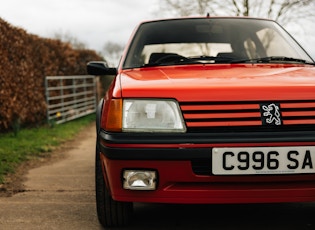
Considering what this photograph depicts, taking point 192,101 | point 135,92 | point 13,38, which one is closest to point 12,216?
point 135,92

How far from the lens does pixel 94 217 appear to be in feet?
12.2

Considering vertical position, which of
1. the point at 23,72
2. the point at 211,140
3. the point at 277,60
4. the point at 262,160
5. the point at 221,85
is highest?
the point at 277,60

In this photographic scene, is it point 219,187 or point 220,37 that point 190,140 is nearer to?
point 219,187

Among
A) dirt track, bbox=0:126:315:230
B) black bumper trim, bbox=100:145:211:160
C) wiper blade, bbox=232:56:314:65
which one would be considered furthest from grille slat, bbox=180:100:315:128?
wiper blade, bbox=232:56:314:65

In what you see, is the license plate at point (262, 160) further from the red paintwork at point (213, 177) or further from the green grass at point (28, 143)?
the green grass at point (28, 143)

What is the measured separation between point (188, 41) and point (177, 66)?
70 cm

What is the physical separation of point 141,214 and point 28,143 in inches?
175

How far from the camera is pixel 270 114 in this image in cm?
281

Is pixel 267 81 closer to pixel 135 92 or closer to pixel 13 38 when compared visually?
pixel 135 92

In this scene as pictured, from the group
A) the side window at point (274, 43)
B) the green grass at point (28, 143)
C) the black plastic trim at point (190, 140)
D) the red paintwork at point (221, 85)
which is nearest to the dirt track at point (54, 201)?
the green grass at point (28, 143)

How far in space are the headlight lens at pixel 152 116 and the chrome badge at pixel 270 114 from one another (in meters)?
0.43

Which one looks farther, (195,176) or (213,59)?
(213,59)

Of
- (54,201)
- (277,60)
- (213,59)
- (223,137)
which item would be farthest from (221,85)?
(54,201)

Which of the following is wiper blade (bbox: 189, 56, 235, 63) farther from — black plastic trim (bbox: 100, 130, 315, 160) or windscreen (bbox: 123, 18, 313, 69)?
black plastic trim (bbox: 100, 130, 315, 160)
